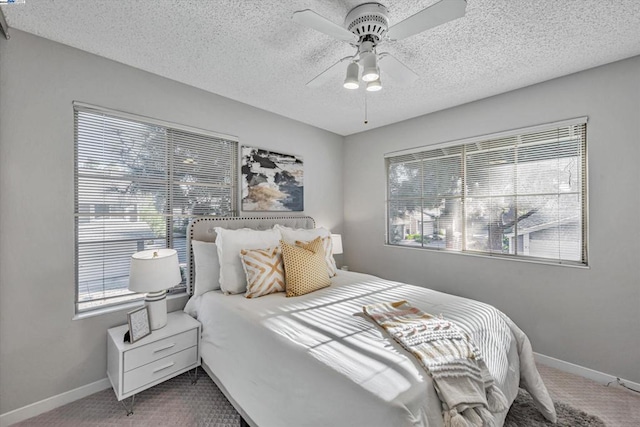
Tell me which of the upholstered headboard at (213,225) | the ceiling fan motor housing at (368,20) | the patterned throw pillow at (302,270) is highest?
the ceiling fan motor housing at (368,20)

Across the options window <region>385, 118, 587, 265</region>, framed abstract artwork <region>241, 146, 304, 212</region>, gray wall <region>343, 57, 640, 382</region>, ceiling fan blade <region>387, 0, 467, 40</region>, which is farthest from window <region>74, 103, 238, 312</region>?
gray wall <region>343, 57, 640, 382</region>

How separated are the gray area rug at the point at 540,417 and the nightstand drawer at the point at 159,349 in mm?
2290

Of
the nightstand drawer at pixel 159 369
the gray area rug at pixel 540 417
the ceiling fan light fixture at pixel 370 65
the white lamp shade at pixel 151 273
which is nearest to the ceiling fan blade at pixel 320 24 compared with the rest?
the ceiling fan light fixture at pixel 370 65

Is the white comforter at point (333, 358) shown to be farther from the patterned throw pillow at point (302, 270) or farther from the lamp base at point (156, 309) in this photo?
the lamp base at point (156, 309)

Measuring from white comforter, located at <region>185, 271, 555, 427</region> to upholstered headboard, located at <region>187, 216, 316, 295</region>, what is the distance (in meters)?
0.34

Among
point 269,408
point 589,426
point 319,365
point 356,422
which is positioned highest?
point 319,365

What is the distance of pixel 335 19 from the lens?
1.69m

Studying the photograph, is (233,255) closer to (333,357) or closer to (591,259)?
(333,357)

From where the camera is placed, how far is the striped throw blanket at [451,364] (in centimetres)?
112

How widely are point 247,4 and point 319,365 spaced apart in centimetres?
201

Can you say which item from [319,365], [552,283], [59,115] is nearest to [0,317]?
[59,115]

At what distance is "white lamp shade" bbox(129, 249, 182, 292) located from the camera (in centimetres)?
192

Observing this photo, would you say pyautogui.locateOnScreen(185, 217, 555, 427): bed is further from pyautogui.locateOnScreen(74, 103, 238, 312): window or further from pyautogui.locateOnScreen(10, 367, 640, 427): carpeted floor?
pyautogui.locateOnScreen(74, 103, 238, 312): window

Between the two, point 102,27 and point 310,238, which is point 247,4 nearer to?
point 102,27
